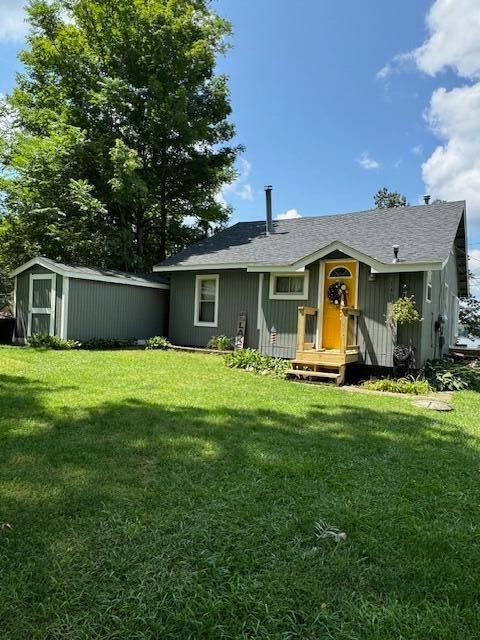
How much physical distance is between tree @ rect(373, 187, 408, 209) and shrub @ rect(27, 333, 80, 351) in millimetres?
28223

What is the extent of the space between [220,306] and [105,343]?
3339mm

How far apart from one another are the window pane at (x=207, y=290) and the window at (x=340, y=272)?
3.70 meters

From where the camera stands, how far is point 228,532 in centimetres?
241

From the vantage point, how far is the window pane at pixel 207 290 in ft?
39.4

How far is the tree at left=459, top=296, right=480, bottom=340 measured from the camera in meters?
24.8

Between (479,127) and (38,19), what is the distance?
1778 centimetres

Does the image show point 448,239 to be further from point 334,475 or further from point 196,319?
point 334,475

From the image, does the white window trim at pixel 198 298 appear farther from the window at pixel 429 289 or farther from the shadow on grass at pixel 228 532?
the shadow on grass at pixel 228 532

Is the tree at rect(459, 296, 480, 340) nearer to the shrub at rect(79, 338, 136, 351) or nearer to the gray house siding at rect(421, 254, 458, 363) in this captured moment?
the gray house siding at rect(421, 254, 458, 363)

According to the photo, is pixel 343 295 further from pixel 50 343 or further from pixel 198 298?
pixel 50 343

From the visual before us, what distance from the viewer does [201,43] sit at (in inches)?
674

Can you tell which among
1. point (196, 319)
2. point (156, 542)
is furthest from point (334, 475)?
point (196, 319)

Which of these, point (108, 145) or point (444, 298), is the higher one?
point (108, 145)

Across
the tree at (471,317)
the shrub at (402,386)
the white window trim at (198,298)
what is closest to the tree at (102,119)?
the white window trim at (198,298)
